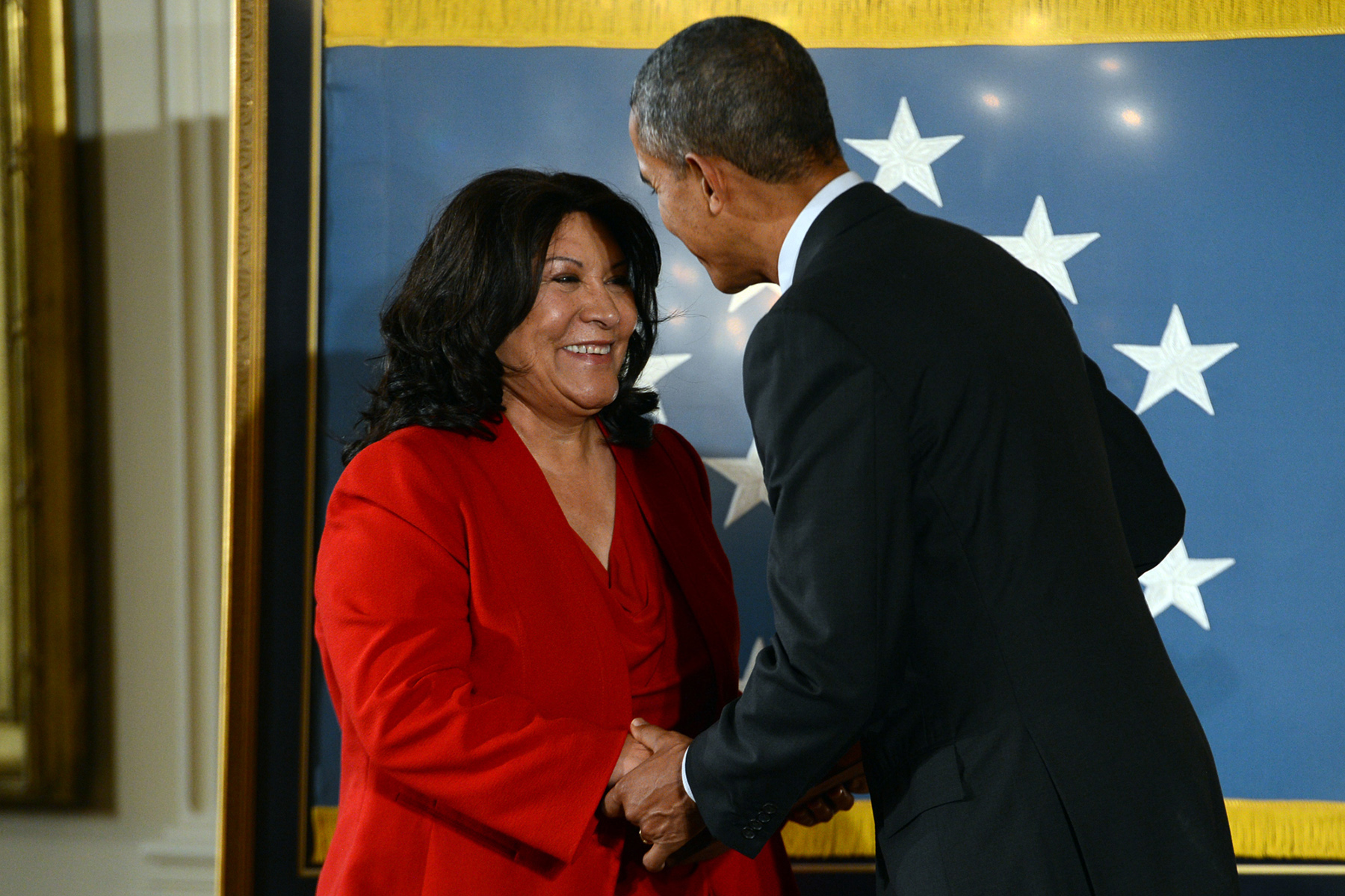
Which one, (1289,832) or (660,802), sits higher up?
(660,802)

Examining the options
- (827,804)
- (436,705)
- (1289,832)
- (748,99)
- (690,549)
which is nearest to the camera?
(748,99)

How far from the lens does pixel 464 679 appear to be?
134 centimetres

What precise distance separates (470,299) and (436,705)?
60 cm

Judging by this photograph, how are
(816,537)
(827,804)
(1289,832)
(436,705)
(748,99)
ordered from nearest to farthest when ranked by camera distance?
(816,537) < (748,99) < (436,705) < (827,804) < (1289,832)

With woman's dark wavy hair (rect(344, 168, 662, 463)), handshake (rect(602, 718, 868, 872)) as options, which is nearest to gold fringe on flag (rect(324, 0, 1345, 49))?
woman's dark wavy hair (rect(344, 168, 662, 463))

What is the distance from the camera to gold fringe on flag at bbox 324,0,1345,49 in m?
2.22

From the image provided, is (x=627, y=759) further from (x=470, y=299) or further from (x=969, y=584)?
(x=470, y=299)

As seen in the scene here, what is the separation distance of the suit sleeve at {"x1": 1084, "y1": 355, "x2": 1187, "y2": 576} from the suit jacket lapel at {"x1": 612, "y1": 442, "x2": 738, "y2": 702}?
598mm

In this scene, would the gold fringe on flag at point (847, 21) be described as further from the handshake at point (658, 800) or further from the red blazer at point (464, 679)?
the handshake at point (658, 800)

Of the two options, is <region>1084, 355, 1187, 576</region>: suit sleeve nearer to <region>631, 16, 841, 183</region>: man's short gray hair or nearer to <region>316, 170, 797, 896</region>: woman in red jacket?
<region>631, 16, 841, 183</region>: man's short gray hair

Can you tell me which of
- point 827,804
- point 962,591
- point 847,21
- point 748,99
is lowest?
point 827,804

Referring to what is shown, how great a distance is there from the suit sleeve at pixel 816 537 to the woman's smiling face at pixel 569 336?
551 millimetres

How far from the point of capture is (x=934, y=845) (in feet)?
3.59

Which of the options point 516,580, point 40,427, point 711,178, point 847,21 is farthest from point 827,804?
point 40,427
